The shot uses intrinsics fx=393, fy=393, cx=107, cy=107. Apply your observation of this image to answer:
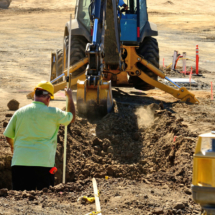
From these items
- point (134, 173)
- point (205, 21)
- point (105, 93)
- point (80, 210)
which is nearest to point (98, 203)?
point (80, 210)

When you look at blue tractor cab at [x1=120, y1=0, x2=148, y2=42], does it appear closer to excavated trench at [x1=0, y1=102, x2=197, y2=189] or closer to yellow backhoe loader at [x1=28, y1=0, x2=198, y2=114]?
yellow backhoe loader at [x1=28, y1=0, x2=198, y2=114]

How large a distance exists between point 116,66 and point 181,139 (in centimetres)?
349

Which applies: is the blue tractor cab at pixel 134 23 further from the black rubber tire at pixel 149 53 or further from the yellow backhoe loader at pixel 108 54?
the black rubber tire at pixel 149 53

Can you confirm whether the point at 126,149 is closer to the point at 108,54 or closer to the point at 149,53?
the point at 108,54

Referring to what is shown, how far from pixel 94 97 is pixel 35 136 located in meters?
3.93

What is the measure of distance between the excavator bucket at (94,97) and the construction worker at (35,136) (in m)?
3.68

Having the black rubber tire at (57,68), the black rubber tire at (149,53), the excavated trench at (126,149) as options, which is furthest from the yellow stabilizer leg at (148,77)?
the black rubber tire at (57,68)

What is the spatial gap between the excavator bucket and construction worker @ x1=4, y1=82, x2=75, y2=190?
12.1 ft

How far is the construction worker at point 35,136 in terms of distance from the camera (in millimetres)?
4422

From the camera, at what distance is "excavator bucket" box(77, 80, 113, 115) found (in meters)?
8.20

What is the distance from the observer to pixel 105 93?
8195 millimetres

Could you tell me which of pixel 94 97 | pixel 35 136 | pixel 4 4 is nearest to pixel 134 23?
pixel 94 97

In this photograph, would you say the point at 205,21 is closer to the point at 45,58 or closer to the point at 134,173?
the point at 45,58

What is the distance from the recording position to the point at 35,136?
14.6ft
